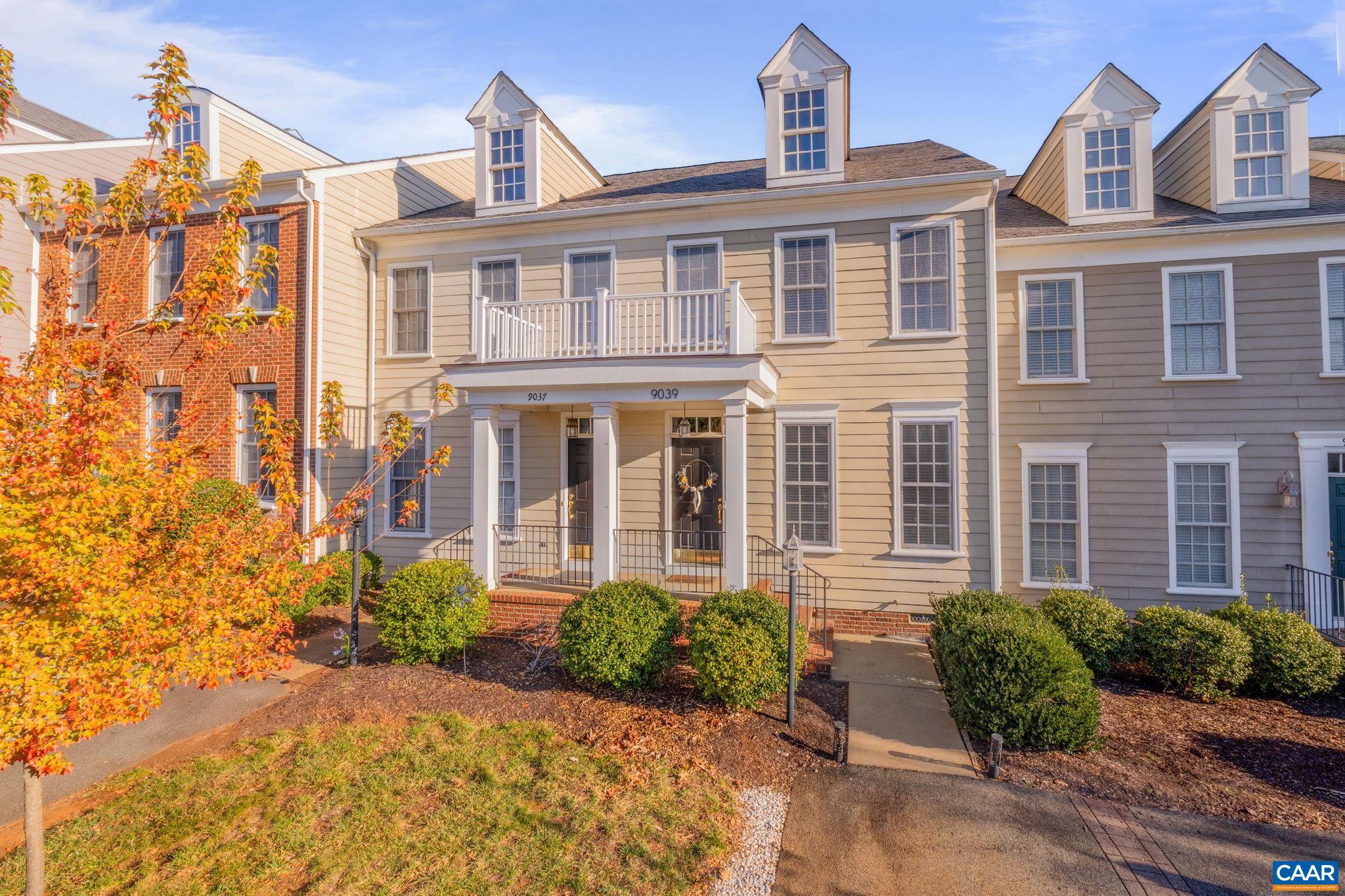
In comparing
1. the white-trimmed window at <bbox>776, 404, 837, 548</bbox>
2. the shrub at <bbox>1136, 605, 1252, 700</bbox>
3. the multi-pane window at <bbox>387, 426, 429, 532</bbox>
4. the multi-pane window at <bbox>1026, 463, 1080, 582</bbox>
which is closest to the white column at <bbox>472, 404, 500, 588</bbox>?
the multi-pane window at <bbox>387, 426, 429, 532</bbox>

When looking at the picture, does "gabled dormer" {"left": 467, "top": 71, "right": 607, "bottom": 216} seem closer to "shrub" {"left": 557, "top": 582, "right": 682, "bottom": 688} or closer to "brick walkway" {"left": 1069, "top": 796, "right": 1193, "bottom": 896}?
"shrub" {"left": 557, "top": 582, "right": 682, "bottom": 688}

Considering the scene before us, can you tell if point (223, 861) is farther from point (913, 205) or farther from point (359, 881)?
point (913, 205)

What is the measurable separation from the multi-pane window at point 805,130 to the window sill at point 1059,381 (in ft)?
17.0

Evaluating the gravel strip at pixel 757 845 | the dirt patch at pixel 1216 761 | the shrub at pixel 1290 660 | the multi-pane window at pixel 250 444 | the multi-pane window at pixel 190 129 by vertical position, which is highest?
the multi-pane window at pixel 190 129

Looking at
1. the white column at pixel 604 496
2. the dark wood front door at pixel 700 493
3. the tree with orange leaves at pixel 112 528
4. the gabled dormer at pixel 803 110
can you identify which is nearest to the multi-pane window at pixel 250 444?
the white column at pixel 604 496

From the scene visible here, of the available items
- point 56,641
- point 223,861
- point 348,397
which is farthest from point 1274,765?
point 348,397

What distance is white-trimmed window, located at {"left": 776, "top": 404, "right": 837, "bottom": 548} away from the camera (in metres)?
11.0

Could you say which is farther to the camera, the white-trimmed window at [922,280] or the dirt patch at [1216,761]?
the white-trimmed window at [922,280]

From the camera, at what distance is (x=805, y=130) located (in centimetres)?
1127

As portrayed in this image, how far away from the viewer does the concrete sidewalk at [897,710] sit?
6.45m

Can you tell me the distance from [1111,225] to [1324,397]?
168 inches

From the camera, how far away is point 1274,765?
249 inches

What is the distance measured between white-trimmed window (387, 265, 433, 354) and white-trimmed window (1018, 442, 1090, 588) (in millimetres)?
11703

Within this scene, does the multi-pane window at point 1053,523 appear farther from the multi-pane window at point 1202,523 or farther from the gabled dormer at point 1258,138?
the gabled dormer at point 1258,138
